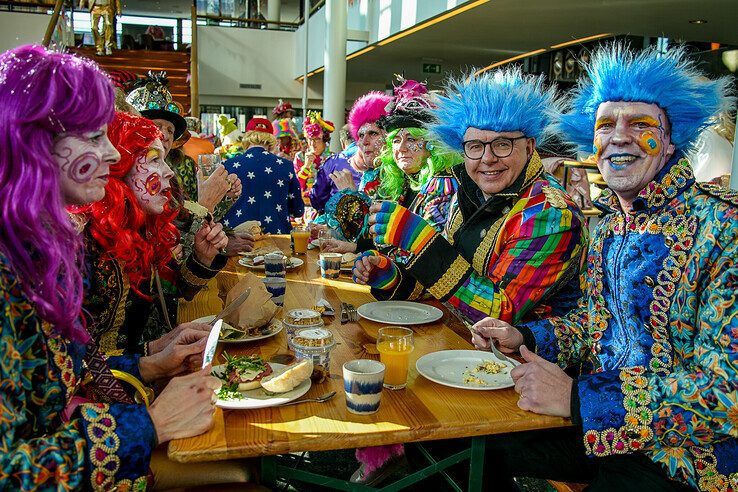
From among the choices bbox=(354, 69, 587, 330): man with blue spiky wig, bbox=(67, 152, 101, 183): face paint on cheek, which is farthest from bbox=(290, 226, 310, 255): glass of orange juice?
bbox=(67, 152, 101, 183): face paint on cheek

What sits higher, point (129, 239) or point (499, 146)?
point (499, 146)

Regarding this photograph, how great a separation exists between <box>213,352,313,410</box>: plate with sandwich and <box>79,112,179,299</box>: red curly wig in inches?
23.5

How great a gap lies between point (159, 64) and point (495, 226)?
1456 cm

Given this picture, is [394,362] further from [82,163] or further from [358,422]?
[82,163]

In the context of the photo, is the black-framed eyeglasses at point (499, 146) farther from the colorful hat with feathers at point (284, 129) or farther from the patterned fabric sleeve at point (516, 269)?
the colorful hat with feathers at point (284, 129)

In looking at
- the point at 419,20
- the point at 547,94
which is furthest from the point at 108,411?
the point at 419,20

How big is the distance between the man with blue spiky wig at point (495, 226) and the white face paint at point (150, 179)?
0.80 m

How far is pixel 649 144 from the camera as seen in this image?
1793 mm

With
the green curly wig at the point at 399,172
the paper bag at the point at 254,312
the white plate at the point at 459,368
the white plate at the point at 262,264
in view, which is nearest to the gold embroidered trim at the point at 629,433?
the white plate at the point at 459,368

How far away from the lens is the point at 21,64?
122cm

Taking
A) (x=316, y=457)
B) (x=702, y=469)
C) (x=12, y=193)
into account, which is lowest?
(x=316, y=457)

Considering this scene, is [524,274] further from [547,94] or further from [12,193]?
[12,193]

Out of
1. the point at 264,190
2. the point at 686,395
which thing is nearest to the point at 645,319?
the point at 686,395

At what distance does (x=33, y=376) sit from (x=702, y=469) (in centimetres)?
157
